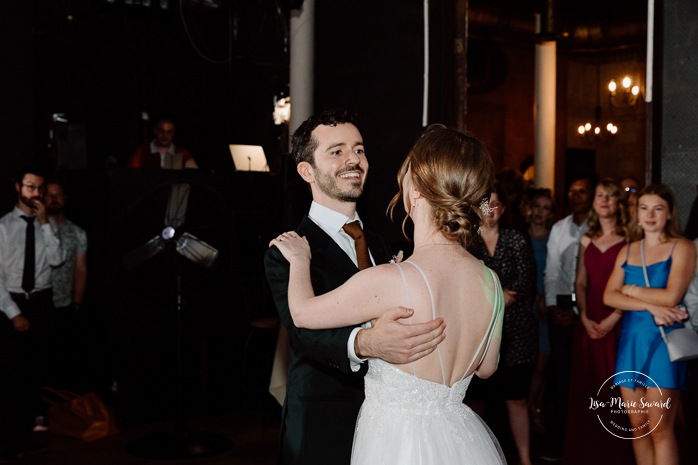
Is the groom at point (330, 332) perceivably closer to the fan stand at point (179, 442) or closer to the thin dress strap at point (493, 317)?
the thin dress strap at point (493, 317)

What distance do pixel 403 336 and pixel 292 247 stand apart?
1.42 feet

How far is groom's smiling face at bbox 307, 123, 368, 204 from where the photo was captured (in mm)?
→ 2514

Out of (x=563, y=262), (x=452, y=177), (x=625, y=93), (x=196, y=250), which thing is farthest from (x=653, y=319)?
(x=625, y=93)

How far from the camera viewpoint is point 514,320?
461 cm

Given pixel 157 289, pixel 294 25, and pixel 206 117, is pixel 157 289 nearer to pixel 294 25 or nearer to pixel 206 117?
pixel 294 25

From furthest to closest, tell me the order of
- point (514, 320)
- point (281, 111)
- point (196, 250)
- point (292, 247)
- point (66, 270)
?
point (281, 111), point (66, 270), point (196, 250), point (514, 320), point (292, 247)

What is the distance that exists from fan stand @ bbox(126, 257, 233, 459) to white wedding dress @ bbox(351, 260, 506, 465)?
3359 mm

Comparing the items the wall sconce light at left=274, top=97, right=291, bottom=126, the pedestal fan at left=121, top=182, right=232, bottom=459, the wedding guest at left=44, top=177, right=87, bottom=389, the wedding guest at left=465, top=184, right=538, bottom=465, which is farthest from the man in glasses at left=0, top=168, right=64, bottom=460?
the wall sconce light at left=274, top=97, right=291, bottom=126

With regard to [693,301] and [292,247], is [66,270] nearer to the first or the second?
[693,301]

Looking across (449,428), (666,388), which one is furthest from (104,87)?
(449,428)

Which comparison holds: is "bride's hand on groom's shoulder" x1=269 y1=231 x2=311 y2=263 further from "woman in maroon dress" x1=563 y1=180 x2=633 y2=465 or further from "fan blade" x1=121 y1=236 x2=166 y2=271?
"fan blade" x1=121 y1=236 x2=166 y2=271

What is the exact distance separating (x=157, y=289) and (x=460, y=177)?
13.0ft

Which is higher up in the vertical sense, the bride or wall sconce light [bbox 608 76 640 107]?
wall sconce light [bbox 608 76 640 107]

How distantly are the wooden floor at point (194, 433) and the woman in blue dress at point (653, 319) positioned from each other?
2123 mm
